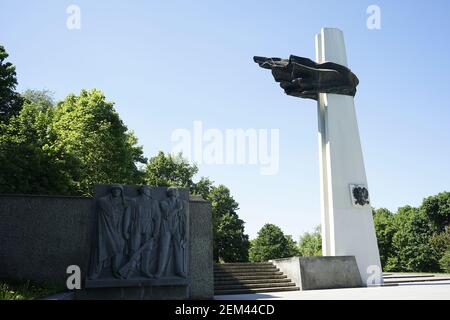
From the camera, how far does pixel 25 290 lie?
9.27 meters

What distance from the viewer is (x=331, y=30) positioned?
19641mm

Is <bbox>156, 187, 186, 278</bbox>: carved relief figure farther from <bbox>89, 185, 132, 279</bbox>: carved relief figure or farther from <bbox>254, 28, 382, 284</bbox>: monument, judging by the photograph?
<bbox>254, 28, 382, 284</bbox>: monument

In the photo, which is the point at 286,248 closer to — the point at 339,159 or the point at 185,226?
the point at 339,159

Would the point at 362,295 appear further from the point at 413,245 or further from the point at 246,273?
the point at 413,245

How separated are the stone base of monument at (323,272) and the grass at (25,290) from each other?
29.2 feet

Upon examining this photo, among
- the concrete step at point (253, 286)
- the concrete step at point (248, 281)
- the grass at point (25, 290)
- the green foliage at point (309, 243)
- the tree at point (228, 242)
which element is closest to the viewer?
the grass at point (25, 290)

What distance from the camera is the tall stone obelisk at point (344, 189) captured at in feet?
56.5

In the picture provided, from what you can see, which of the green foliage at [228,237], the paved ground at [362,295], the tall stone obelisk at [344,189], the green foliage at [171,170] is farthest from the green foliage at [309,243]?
the paved ground at [362,295]

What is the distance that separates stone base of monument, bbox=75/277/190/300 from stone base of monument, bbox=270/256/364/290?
5.82 m

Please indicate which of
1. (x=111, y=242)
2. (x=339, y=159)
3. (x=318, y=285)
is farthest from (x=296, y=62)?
(x=111, y=242)

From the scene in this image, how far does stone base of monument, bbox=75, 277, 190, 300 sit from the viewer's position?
1023 cm

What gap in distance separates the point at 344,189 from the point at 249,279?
606cm

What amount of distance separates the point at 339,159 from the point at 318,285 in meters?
5.84

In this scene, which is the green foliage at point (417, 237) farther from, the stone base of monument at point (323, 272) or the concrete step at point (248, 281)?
the concrete step at point (248, 281)
